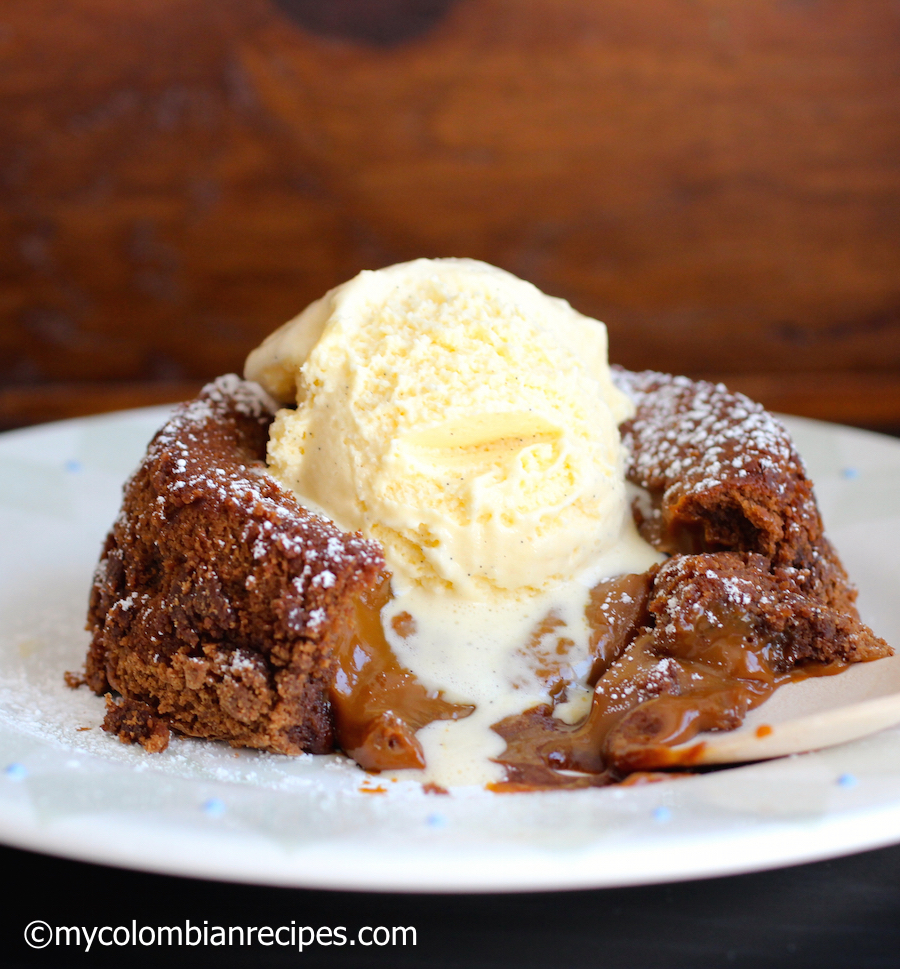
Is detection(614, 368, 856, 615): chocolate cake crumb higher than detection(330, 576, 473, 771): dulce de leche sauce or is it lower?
higher

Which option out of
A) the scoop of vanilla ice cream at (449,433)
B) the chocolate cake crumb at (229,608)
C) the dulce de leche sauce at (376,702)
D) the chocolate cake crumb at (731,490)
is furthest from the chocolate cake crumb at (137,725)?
the chocolate cake crumb at (731,490)

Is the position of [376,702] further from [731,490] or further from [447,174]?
[447,174]

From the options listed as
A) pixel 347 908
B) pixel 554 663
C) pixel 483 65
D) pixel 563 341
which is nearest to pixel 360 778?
pixel 347 908

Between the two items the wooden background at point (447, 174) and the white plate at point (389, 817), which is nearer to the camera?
the white plate at point (389, 817)

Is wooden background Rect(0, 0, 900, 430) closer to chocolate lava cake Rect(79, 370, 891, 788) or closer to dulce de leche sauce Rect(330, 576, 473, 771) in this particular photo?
chocolate lava cake Rect(79, 370, 891, 788)

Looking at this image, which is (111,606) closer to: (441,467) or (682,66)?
(441,467)

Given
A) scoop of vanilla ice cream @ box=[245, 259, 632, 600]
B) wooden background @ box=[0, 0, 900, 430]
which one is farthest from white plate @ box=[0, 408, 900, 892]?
wooden background @ box=[0, 0, 900, 430]

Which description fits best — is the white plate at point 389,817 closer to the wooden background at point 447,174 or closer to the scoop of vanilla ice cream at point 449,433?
the scoop of vanilla ice cream at point 449,433
